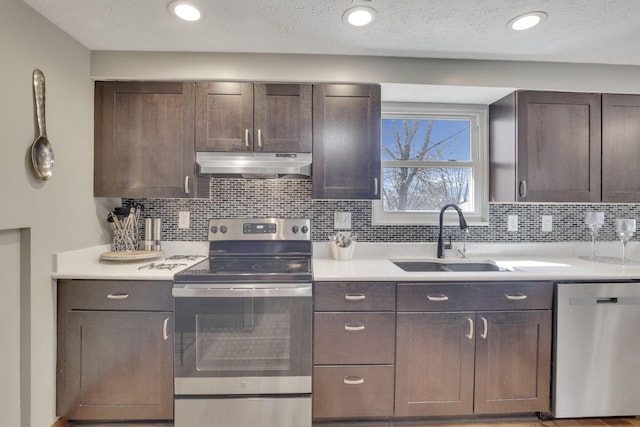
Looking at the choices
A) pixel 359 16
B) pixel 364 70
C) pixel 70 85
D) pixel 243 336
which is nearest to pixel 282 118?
pixel 364 70

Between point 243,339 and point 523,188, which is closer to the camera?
point 243,339

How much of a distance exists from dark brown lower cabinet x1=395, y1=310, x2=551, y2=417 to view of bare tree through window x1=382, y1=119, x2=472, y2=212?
3.17ft

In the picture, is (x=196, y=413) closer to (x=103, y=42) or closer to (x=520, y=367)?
(x=520, y=367)

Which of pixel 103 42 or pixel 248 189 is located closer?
pixel 103 42

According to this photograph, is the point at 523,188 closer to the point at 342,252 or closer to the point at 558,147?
the point at 558,147

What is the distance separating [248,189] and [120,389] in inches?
54.0

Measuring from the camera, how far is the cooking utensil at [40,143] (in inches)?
61.7

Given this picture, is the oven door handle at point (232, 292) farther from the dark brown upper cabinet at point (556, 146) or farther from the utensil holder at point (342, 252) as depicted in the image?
the dark brown upper cabinet at point (556, 146)

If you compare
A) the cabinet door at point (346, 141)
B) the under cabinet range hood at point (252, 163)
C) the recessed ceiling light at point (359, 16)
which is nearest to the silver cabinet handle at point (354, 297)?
the cabinet door at point (346, 141)

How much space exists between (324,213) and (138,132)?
4.31 feet

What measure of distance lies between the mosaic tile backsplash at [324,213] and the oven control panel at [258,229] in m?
0.06

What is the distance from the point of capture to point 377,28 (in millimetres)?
1705

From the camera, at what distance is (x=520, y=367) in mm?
1780

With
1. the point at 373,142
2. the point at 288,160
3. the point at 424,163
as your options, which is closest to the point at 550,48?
the point at 424,163
